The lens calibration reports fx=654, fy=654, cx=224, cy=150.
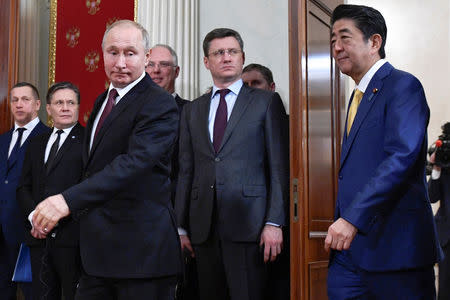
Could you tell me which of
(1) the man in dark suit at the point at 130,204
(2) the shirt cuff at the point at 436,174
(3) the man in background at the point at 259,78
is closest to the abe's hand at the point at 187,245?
(1) the man in dark suit at the point at 130,204

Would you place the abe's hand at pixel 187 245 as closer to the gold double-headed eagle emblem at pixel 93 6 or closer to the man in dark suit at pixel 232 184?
the man in dark suit at pixel 232 184

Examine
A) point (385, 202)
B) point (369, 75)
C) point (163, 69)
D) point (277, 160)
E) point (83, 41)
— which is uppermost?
point (83, 41)

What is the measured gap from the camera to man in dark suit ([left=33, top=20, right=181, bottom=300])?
7.50 feet

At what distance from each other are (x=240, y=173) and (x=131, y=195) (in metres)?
0.98

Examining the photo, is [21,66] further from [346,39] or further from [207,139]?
[346,39]

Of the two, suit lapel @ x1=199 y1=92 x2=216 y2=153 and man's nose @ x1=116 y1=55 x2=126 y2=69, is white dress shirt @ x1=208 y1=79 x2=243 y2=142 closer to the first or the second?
suit lapel @ x1=199 y1=92 x2=216 y2=153

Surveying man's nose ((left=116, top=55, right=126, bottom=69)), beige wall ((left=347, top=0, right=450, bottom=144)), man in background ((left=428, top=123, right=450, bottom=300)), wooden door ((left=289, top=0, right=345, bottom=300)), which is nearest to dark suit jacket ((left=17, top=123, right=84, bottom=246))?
wooden door ((left=289, top=0, right=345, bottom=300))

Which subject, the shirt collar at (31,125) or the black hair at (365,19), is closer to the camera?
the black hair at (365,19)

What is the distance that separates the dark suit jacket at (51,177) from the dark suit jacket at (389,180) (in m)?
1.89

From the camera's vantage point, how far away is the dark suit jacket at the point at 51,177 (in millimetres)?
3707

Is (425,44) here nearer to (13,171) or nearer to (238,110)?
(238,110)

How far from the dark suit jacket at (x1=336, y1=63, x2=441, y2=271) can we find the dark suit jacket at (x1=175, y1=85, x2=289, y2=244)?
819 mm

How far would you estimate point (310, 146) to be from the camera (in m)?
3.22

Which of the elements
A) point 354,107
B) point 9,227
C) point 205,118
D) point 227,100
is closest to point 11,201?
point 9,227
